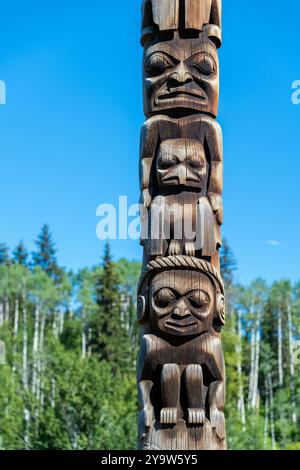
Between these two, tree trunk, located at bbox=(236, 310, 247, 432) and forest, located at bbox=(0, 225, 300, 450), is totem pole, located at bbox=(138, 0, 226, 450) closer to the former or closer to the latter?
forest, located at bbox=(0, 225, 300, 450)

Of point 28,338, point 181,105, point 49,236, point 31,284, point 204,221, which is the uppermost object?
point 49,236

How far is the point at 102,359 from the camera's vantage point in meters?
33.7

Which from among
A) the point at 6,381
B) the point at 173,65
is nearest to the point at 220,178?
the point at 173,65

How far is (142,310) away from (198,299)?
503mm

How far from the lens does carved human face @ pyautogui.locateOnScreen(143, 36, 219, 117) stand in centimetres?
612

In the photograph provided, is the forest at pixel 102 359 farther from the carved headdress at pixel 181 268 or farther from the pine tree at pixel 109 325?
the carved headdress at pixel 181 268

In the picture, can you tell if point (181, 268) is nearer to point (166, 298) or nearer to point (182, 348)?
point (166, 298)

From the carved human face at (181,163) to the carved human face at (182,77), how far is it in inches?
15.4

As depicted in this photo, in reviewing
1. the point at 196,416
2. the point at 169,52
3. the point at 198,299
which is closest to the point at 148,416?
the point at 196,416

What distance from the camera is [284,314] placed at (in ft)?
123

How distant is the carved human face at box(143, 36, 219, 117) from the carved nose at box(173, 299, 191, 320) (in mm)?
1953

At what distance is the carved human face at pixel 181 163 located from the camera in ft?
19.2

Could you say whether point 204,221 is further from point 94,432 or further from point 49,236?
point 49,236

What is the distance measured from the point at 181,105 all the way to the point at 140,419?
9.54 ft
